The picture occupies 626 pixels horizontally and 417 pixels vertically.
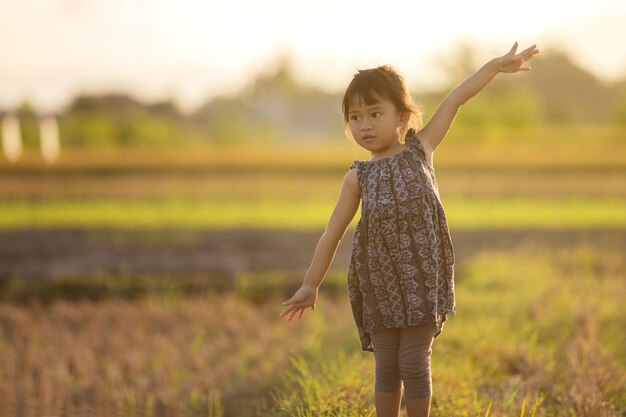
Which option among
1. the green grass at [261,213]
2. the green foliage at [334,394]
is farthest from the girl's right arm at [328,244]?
the green grass at [261,213]

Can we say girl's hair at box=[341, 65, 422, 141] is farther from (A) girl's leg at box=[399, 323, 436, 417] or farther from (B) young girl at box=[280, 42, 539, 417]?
(A) girl's leg at box=[399, 323, 436, 417]

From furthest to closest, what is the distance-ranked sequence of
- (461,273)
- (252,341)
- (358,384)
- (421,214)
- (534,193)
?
(534,193) < (461,273) < (252,341) < (358,384) < (421,214)

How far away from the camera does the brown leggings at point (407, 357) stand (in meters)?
2.75

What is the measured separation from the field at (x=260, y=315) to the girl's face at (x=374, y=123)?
0.94 metres

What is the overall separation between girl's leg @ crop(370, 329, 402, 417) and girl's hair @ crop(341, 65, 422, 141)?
75cm

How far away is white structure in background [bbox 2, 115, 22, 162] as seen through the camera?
1045 inches

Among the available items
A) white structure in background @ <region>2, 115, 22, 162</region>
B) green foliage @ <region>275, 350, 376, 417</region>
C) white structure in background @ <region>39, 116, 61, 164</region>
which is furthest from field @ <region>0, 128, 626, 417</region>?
white structure in background @ <region>39, 116, 61, 164</region>

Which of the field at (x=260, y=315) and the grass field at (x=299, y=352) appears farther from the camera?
the field at (x=260, y=315)

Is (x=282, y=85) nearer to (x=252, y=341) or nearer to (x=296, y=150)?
(x=296, y=150)

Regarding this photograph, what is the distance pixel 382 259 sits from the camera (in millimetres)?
2760

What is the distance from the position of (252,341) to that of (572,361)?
2.68 metres

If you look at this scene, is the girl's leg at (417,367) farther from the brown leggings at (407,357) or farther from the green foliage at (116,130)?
the green foliage at (116,130)

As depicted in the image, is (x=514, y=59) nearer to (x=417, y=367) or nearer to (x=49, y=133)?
(x=417, y=367)

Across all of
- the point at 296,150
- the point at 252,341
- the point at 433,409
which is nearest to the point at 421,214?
the point at 433,409
